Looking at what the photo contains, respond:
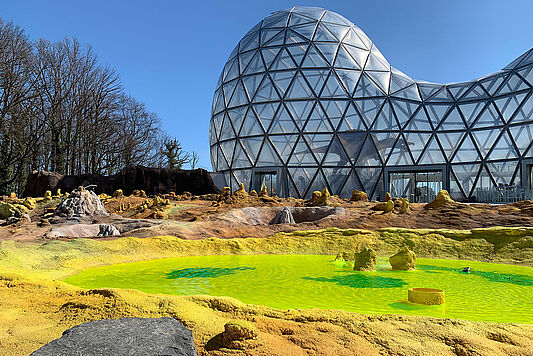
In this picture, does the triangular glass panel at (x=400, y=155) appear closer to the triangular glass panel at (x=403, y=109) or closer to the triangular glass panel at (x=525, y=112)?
the triangular glass panel at (x=403, y=109)

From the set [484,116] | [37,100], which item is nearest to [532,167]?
[484,116]

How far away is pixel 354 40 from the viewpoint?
2891cm

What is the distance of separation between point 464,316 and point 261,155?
2239cm

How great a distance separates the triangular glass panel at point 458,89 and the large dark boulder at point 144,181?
1888cm

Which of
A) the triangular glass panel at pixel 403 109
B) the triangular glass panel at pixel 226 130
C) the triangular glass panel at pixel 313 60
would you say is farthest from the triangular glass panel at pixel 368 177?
the triangular glass panel at pixel 226 130

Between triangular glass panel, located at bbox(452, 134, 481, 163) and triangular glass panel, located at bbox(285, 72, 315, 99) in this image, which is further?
triangular glass panel, located at bbox(285, 72, 315, 99)

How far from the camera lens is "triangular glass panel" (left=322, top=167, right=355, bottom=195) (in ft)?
82.6

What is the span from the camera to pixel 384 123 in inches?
1013

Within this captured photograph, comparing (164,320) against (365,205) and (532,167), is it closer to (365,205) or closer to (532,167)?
(365,205)

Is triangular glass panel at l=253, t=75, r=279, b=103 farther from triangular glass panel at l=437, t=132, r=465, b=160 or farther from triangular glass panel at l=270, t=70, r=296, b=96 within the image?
triangular glass panel at l=437, t=132, r=465, b=160

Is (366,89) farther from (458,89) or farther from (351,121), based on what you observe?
(458,89)

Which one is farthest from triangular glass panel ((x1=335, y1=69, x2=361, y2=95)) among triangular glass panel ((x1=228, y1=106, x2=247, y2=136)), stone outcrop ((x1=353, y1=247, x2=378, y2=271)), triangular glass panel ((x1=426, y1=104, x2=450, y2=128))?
stone outcrop ((x1=353, y1=247, x2=378, y2=271))

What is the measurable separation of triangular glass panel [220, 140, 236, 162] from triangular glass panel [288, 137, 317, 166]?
509 cm

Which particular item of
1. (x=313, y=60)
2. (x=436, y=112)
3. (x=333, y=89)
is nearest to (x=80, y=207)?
(x=333, y=89)
